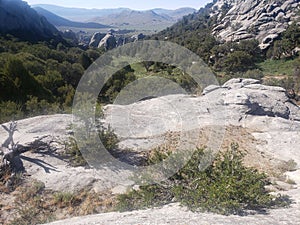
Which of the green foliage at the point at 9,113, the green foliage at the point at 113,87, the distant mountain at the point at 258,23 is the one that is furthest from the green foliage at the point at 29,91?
the distant mountain at the point at 258,23

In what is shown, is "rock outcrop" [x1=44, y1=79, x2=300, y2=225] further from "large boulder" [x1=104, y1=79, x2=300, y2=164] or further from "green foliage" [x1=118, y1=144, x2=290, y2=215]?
"green foliage" [x1=118, y1=144, x2=290, y2=215]

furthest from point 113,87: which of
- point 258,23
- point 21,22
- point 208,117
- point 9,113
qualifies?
point 258,23

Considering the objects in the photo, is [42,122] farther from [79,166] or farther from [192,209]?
[192,209]

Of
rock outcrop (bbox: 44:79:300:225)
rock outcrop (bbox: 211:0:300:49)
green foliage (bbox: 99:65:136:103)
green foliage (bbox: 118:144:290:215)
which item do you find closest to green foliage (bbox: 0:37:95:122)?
green foliage (bbox: 99:65:136:103)

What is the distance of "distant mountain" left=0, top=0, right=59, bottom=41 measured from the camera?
8006cm

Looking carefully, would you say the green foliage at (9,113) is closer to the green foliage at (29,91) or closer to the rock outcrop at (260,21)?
the green foliage at (29,91)

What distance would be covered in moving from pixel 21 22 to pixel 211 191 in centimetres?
9270

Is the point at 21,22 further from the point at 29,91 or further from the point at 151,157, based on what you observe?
the point at 151,157

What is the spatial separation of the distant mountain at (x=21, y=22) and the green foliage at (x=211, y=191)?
77.4 meters

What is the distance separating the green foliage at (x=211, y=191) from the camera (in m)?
7.50

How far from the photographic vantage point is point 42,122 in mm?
14039

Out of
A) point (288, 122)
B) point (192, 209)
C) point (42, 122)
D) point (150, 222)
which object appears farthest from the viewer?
point (288, 122)

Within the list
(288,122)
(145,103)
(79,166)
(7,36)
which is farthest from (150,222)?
(7,36)

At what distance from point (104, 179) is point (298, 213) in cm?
594
